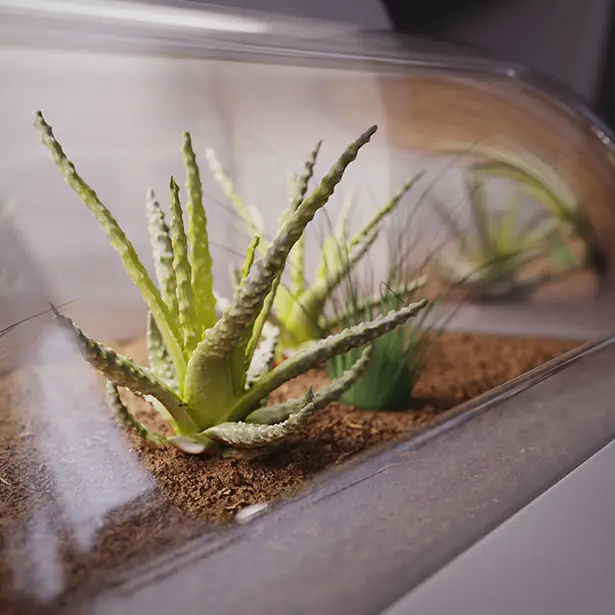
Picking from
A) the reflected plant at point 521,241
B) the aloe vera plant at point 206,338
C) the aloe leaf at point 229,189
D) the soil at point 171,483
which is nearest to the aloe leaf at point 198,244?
the aloe vera plant at point 206,338

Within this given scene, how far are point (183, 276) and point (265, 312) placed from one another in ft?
0.31

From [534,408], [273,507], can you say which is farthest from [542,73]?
[273,507]

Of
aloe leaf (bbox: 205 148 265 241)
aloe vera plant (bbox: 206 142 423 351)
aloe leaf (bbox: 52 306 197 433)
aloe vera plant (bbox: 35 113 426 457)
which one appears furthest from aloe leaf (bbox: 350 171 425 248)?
aloe leaf (bbox: 52 306 197 433)

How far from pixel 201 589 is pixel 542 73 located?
104 cm

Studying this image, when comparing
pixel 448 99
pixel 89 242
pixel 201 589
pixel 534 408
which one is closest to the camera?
pixel 201 589

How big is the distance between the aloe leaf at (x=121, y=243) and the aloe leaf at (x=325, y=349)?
6 centimetres

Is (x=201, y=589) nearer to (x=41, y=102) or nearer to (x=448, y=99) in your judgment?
(x=41, y=102)

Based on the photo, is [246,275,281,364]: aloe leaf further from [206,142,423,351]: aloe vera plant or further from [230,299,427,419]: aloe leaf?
[206,142,423,351]: aloe vera plant

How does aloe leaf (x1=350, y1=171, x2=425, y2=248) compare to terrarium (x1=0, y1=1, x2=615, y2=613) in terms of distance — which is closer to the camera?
terrarium (x1=0, y1=1, x2=615, y2=613)

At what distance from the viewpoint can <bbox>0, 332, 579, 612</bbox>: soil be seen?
40 centimetres

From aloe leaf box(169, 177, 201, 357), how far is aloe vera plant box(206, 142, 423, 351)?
279mm

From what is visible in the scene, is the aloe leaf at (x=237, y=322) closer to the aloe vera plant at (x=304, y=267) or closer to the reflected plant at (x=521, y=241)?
the aloe vera plant at (x=304, y=267)

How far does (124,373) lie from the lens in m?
0.54

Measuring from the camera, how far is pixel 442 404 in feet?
2.88
